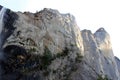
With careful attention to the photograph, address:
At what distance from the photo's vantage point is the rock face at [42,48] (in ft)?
105

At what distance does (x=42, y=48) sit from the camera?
33.6 m

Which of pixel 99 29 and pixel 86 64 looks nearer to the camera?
pixel 86 64

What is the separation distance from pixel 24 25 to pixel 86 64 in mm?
6985

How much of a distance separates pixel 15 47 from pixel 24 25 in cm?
317

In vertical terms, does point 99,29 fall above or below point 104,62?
above

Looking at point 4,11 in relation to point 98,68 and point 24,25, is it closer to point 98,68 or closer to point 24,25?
point 24,25

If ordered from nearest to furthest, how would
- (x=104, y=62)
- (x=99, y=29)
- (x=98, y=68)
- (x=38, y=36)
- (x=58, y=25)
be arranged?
(x=38, y=36) < (x=58, y=25) < (x=98, y=68) < (x=104, y=62) < (x=99, y=29)

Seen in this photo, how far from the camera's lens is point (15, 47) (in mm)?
32344

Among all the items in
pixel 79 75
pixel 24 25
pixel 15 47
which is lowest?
pixel 79 75

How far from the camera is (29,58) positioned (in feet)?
106

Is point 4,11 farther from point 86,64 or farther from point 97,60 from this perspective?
point 97,60

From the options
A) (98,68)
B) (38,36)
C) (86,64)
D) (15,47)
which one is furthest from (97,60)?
(15,47)

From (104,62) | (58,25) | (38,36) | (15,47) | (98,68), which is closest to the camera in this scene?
(15,47)

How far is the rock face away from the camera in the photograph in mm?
32094
